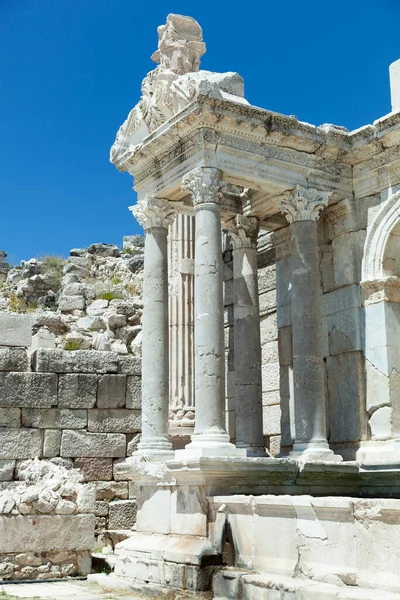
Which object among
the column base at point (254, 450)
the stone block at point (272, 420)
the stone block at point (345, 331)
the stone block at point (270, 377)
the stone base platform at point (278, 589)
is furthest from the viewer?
the stone block at point (270, 377)

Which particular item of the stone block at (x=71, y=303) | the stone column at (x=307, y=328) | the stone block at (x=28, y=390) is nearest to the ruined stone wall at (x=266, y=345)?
the stone column at (x=307, y=328)

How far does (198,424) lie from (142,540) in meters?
1.57

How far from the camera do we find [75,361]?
11.9m

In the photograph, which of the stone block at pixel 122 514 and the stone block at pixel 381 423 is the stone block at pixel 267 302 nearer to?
the stone block at pixel 381 423

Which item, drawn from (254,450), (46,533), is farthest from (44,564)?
(254,450)

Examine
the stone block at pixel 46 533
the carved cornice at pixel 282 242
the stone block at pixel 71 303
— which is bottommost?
the stone block at pixel 46 533

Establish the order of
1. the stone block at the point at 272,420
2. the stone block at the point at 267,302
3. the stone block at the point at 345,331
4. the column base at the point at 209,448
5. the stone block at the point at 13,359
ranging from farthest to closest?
the stone block at the point at 267,302
the stone block at the point at 272,420
the stone block at the point at 13,359
the stone block at the point at 345,331
the column base at the point at 209,448

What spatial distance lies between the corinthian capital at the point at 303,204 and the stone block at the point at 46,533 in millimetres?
4624

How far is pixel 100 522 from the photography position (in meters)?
11.6

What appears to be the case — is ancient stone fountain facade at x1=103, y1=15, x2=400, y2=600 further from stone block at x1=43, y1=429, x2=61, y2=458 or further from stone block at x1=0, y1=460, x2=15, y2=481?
stone block at x1=0, y1=460, x2=15, y2=481

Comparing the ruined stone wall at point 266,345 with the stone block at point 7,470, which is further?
the ruined stone wall at point 266,345

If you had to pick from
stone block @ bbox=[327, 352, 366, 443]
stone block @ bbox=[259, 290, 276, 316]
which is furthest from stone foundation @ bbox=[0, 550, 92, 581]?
stone block @ bbox=[259, 290, 276, 316]

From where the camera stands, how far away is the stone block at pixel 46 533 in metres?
9.41

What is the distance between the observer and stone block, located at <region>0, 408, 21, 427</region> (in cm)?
1127
